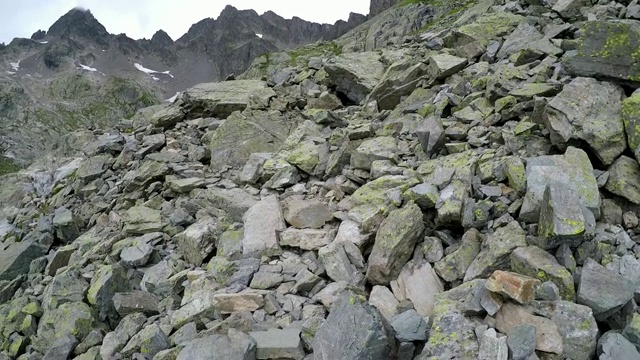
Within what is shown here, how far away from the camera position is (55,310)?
41.0ft

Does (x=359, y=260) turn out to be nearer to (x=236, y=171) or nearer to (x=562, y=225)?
(x=562, y=225)

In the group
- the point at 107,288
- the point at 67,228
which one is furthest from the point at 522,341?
the point at 67,228

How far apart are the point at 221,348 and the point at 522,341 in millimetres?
5929

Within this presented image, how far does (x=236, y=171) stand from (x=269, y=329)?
1093 cm

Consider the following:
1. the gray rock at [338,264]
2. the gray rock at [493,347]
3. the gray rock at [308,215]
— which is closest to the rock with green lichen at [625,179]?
the gray rock at [493,347]

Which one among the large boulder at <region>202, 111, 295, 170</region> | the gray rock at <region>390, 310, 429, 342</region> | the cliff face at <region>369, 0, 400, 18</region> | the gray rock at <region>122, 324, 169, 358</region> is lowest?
the gray rock at <region>122, 324, 169, 358</region>

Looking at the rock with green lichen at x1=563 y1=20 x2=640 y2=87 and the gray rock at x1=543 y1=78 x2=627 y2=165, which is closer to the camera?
the gray rock at x1=543 y1=78 x2=627 y2=165

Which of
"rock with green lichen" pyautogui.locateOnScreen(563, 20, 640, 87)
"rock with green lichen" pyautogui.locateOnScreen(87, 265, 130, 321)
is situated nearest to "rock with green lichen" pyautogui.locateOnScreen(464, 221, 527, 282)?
"rock with green lichen" pyautogui.locateOnScreen(563, 20, 640, 87)

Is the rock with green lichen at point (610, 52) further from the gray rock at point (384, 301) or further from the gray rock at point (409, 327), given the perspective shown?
the gray rock at point (409, 327)

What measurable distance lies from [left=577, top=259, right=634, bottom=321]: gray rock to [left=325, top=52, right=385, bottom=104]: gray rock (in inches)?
686

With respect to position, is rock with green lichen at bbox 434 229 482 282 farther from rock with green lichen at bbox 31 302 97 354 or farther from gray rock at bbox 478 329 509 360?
rock with green lichen at bbox 31 302 97 354

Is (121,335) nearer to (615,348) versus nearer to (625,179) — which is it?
(615,348)

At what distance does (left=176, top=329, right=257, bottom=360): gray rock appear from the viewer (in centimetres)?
792

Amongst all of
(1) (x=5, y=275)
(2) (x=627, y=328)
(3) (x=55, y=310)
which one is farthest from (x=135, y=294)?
(2) (x=627, y=328)
